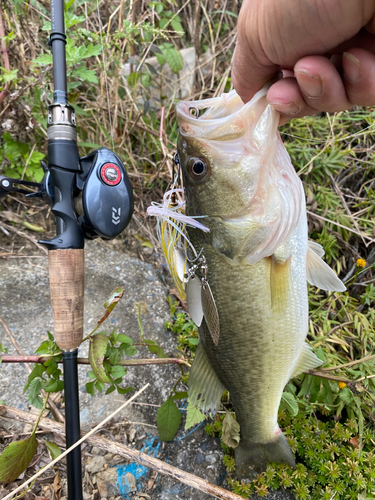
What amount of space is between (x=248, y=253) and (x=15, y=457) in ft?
4.70

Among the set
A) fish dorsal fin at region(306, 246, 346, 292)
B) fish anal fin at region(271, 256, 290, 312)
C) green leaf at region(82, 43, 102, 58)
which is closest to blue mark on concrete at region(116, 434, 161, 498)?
fish anal fin at region(271, 256, 290, 312)

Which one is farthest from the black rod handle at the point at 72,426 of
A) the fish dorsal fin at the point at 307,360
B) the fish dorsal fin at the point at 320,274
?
the fish dorsal fin at the point at 320,274

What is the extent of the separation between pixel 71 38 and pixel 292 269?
2.51 m

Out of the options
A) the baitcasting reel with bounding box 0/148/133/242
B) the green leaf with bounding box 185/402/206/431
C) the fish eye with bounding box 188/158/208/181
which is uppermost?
the fish eye with bounding box 188/158/208/181

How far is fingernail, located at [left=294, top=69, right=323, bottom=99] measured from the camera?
0.97 m

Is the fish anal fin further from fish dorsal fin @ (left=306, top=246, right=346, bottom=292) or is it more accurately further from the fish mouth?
the fish mouth

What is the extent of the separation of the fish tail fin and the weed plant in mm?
84

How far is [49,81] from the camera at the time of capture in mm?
2576

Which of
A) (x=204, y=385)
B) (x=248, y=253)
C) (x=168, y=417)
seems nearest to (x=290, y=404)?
(x=204, y=385)

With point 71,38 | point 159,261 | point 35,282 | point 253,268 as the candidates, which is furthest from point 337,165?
point 35,282

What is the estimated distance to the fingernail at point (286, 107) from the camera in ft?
3.57

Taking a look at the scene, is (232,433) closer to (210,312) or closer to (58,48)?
(210,312)

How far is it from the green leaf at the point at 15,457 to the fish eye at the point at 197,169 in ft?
4.57

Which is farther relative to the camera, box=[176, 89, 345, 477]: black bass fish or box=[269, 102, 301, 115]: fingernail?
box=[176, 89, 345, 477]: black bass fish
